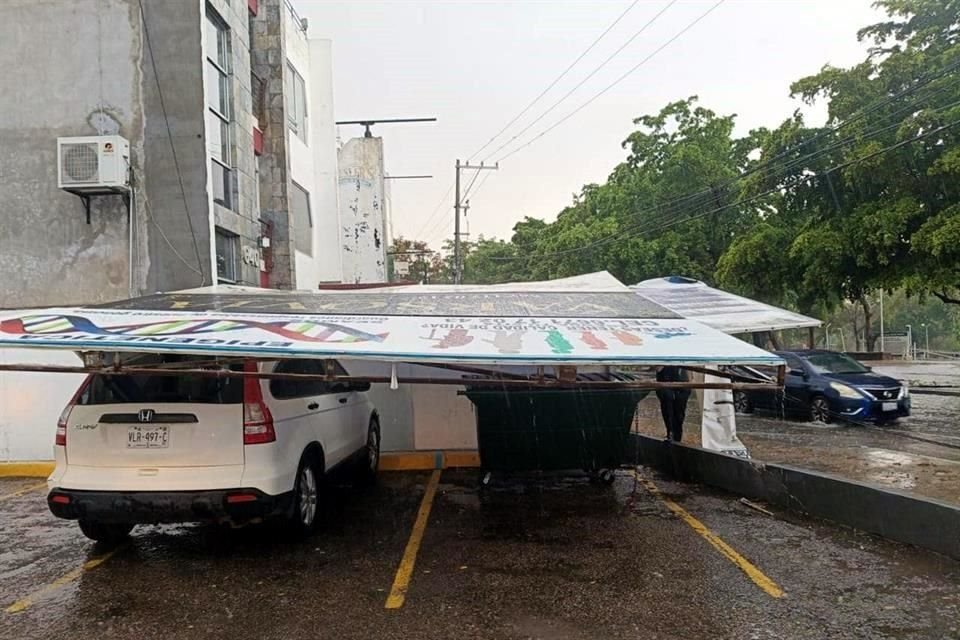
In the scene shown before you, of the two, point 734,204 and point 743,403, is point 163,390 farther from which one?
point 734,204

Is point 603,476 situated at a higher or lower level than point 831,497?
lower

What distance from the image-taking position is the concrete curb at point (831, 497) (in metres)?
5.59

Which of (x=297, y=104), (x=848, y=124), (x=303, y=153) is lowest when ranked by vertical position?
(x=848, y=124)

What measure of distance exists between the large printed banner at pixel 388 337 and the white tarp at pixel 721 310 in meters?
1.97

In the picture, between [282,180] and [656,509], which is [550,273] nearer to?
[282,180]

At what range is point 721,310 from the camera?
839cm

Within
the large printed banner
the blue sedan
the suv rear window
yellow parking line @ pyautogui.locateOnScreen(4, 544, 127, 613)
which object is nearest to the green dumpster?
the large printed banner

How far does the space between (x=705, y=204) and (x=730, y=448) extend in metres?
20.5

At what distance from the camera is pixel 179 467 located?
17.5 ft

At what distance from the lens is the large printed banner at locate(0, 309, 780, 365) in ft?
15.4

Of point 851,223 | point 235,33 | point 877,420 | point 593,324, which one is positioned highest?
point 235,33

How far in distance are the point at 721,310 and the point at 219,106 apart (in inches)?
376

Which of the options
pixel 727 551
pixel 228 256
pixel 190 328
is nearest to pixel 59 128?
pixel 228 256

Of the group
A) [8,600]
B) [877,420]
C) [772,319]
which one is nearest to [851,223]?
[877,420]
